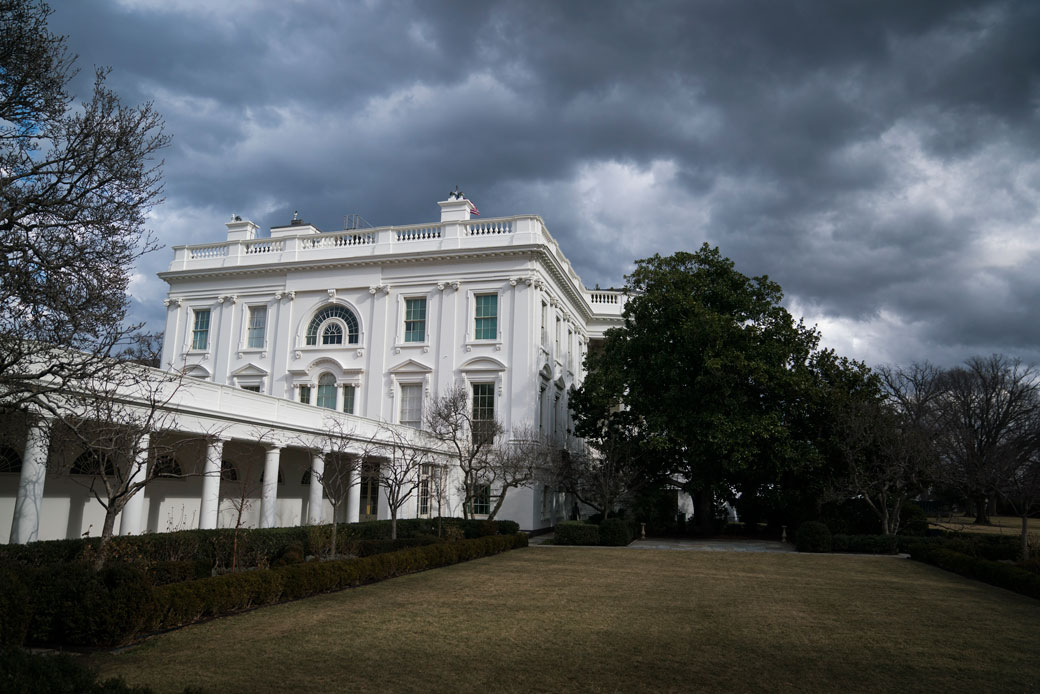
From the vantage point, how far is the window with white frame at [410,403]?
1441 inches

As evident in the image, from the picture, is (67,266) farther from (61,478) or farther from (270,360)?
(270,360)

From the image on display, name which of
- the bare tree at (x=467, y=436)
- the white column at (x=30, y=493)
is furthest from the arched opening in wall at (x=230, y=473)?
the white column at (x=30, y=493)

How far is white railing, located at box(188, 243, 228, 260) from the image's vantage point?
41.6 m

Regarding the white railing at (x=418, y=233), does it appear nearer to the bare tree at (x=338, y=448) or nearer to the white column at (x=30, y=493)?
the bare tree at (x=338, y=448)

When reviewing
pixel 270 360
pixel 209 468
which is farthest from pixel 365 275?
pixel 209 468

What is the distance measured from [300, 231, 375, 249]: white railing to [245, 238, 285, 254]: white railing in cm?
153

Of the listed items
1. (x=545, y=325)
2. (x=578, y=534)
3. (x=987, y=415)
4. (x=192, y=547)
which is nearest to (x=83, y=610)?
(x=192, y=547)

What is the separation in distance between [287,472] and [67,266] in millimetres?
22060

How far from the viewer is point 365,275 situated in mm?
38312

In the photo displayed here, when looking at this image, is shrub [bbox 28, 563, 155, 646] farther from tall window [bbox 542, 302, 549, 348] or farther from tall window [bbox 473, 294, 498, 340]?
tall window [bbox 542, 302, 549, 348]

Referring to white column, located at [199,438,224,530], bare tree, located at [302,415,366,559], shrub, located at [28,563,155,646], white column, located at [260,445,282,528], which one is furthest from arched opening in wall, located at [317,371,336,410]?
shrub, located at [28,563,155,646]

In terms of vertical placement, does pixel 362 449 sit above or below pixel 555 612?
above

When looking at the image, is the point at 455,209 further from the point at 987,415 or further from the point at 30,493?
the point at 987,415

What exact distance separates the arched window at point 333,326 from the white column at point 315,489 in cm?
1263
